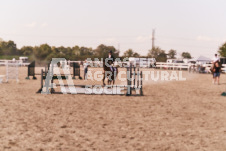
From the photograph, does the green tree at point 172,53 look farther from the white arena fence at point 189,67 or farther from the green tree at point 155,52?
the white arena fence at point 189,67

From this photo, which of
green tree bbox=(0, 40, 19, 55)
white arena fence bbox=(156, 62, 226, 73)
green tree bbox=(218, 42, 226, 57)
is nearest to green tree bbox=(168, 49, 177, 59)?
green tree bbox=(218, 42, 226, 57)

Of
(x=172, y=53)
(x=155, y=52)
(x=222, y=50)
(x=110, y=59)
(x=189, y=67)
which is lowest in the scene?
(x=189, y=67)

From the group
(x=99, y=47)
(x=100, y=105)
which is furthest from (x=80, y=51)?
(x=100, y=105)

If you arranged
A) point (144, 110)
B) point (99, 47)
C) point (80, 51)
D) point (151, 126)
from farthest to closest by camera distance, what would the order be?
1. point (80, 51)
2. point (99, 47)
3. point (144, 110)
4. point (151, 126)

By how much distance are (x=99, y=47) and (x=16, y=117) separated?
109 m

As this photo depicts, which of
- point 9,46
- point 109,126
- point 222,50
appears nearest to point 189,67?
point 109,126

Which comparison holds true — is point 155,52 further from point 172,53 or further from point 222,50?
point 222,50

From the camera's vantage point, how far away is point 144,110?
30.1 feet

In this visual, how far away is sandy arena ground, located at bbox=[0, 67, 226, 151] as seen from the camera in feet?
17.8

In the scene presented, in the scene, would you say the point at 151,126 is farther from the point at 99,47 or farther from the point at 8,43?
the point at 8,43

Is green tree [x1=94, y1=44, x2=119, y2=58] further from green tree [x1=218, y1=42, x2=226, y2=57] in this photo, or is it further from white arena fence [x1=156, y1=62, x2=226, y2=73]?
green tree [x1=218, y1=42, x2=226, y2=57]

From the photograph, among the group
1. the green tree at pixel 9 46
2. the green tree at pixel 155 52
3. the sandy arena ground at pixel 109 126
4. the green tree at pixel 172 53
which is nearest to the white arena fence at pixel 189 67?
the sandy arena ground at pixel 109 126

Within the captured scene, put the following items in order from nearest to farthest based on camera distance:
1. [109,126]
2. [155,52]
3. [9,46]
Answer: [109,126] < [155,52] < [9,46]

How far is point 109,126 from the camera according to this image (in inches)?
271
